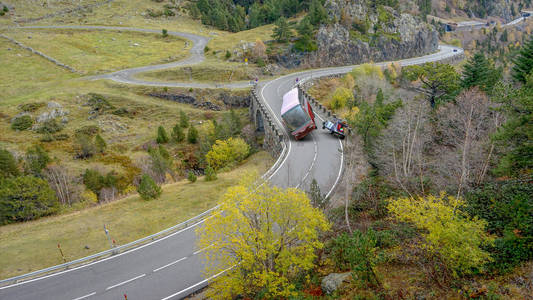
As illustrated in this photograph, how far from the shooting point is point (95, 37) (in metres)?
97.6

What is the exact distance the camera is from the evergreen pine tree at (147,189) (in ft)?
90.8

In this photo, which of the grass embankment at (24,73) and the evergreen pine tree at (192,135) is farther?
the grass embankment at (24,73)

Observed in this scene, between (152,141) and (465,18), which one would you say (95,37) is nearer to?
(152,141)

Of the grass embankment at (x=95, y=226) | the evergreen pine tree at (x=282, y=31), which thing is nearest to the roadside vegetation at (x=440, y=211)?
the grass embankment at (x=95, y=226)

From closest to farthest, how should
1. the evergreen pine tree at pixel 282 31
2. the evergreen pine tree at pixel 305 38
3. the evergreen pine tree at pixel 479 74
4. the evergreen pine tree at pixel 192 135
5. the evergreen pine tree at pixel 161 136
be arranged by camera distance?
1. the evergreen pine tree at pixel 479 74
2. the evergreen pine tree at pixel 161 136
3. the evergreen pine tree at pixel 192 135
4. the evergreen pine tree at pixel 305 38
5. the evergreen pine tree at pixel 282 31

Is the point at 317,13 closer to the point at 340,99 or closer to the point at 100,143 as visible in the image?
the point at 340,99

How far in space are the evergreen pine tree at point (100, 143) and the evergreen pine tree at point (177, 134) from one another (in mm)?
11495

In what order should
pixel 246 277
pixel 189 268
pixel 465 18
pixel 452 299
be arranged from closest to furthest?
1. pixel 452 299
2. pixel 246 277
3. pixel 189 268
4. pixel 465 18

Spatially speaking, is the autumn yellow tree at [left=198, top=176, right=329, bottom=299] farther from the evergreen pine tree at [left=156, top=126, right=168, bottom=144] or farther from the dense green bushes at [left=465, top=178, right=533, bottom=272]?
the evergreen pine tree at [left=156, top=126, right=168, bottom=144]

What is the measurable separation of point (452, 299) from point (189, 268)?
48.8 ft

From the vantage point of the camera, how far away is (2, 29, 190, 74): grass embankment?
82.2 metres

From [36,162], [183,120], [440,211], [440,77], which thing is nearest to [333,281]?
[440,211]

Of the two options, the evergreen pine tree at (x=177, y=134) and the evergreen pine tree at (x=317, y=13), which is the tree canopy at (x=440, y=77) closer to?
the evergreen pine tree at (x=177, y=134)

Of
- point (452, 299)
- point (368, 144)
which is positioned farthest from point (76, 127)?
point (452, 299)
